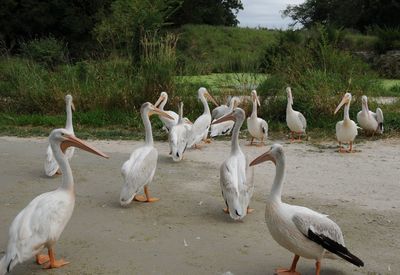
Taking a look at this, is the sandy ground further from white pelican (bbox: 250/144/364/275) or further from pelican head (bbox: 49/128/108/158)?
pelican head (bbox: 49/128/108/158)

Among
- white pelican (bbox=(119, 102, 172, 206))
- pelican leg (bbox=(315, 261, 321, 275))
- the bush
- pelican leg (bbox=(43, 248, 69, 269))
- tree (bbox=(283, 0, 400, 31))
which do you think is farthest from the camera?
tree (bbox=(283, 0, 400, 31))

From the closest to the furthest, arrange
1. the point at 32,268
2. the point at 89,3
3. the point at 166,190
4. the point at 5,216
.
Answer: the point at 32,268, the point at 5,216, the point at 166,190, the point at 89,3

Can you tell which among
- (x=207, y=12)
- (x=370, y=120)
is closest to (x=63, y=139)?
(x=370, y=120)

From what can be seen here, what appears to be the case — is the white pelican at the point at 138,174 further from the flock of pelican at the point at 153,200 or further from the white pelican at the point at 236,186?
the white pelican at the point at 236,186

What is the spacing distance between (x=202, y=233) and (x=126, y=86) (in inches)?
279

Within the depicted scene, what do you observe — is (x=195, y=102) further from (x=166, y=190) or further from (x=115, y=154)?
(x=166, y=190)

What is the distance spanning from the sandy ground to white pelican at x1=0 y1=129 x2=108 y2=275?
0.29 meters

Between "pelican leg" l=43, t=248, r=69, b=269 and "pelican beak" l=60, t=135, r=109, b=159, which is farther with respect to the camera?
"pelican beak" l=60, t=135, r=109, b=159

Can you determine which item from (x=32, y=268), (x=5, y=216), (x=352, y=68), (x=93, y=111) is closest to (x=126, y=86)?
(x=93, y=111)

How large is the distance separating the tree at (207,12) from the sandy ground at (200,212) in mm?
32879

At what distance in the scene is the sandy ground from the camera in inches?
174

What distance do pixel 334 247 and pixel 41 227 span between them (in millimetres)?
2287

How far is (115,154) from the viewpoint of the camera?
334 inches

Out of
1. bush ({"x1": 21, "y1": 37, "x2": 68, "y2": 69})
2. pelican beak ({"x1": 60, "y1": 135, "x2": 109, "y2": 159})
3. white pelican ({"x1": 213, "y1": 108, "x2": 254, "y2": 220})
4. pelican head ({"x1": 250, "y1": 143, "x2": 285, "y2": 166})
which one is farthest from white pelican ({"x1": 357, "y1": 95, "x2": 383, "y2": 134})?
bush ({"x1": 21, "y1": 37, "x2": 68, "y2": 69})
